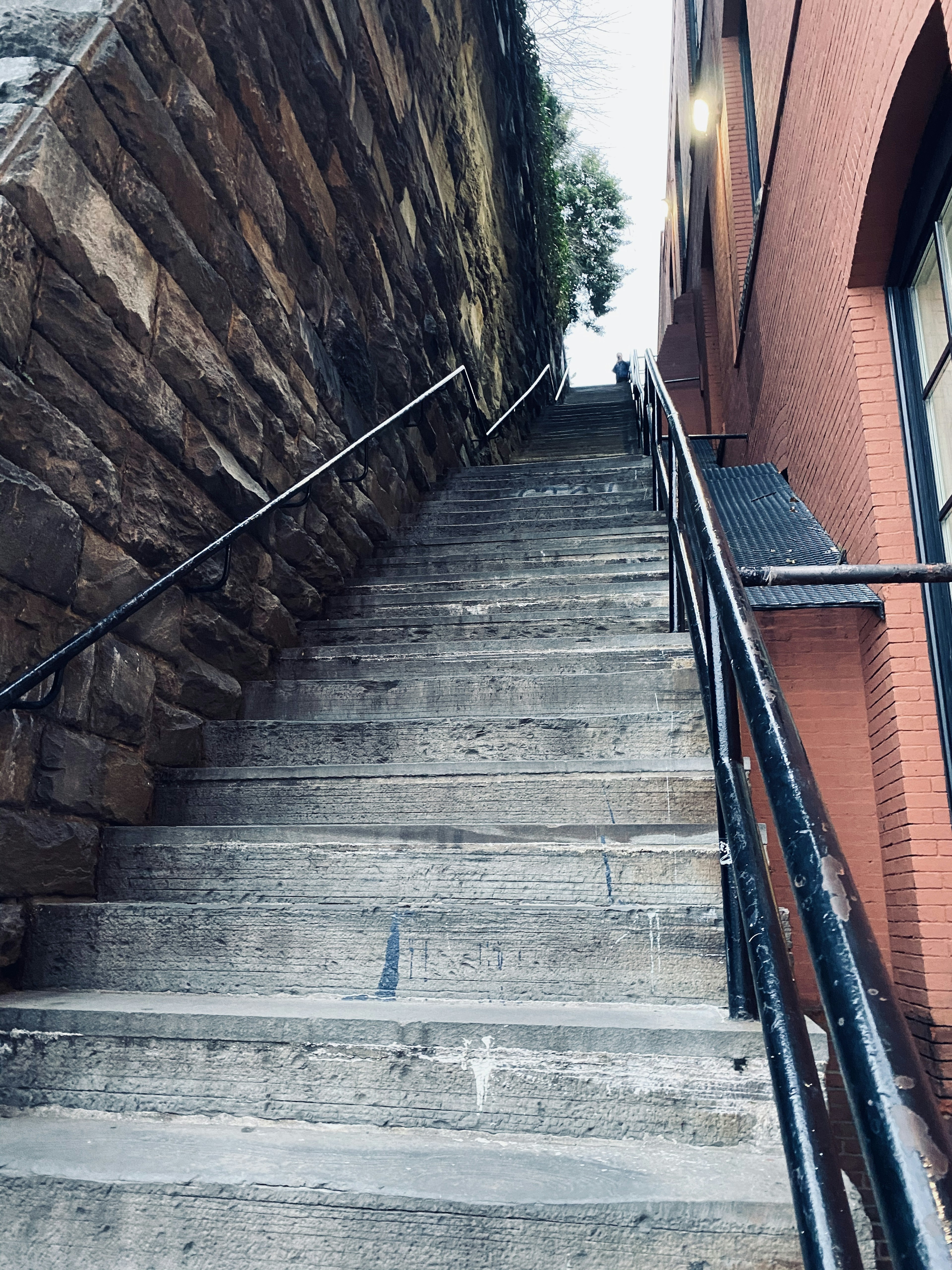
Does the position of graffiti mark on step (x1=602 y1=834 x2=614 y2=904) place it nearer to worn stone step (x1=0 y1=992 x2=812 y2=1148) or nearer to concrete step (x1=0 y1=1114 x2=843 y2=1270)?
worn stone step (x1=0 y1=992 x2=812 y2=1148)

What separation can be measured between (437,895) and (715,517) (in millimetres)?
1032

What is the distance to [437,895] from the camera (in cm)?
200

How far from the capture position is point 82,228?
227cm

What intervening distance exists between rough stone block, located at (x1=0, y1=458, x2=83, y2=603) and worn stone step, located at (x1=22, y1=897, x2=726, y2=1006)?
779mm

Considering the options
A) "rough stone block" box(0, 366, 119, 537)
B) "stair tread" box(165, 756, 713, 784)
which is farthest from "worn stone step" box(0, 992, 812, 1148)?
"rough stone block" box(0, 366, 119, 537)

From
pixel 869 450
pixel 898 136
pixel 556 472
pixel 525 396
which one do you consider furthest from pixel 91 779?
pixel 525 396

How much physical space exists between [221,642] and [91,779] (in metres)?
0.89

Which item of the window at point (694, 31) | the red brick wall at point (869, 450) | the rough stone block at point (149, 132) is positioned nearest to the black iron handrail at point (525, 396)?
the window at point (694, 31)

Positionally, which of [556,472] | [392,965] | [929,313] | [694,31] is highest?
[694,31]

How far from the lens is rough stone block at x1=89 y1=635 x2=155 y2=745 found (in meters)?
2.41

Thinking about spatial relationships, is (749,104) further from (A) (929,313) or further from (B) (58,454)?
(B) (58,454)

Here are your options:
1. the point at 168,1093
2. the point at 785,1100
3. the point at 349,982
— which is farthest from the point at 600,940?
the point at 785,1100

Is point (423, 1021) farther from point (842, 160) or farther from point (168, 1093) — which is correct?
point (842, 160)

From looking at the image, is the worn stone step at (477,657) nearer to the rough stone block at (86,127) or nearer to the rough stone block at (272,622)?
the rough stone block at (272,622)
